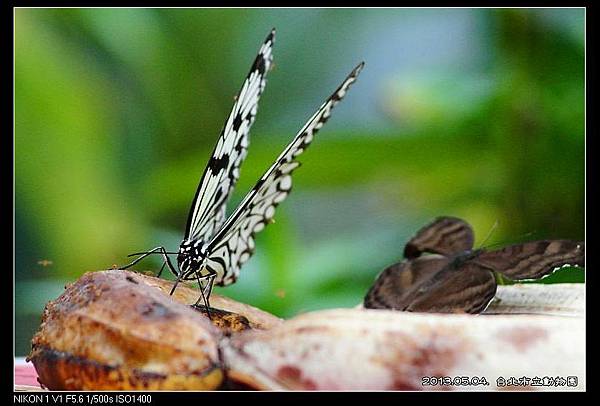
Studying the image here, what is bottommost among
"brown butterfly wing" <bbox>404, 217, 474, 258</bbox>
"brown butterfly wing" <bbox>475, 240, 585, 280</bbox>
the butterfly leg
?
the butterfly leg

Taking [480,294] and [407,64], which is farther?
[407,64]

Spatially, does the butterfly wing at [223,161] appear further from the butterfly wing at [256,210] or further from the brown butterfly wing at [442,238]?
the brown butterfly wing at [442,238]

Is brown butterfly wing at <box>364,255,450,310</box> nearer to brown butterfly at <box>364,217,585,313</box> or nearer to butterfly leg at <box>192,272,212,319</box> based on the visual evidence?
brown butterfly at <box>364,217,585,313</box>

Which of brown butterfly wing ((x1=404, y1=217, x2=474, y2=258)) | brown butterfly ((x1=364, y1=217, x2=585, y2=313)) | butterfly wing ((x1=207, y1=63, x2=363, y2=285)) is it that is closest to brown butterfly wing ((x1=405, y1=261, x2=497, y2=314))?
brown butterfly ((x1=364, y1=217, x2=585, y2=313))

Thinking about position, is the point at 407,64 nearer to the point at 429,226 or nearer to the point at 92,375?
the point at 429,226

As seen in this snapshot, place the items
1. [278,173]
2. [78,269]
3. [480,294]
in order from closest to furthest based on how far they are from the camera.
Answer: [480,294] → [278,173] → [78,269]

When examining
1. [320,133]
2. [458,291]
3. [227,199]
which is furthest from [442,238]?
[227,199]
